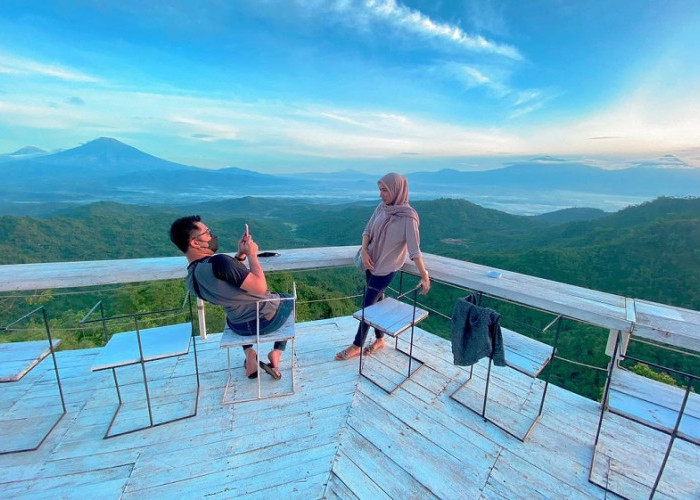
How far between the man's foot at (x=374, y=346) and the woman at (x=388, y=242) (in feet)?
0.38

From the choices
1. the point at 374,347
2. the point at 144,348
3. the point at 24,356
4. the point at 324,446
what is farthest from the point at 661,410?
the point at 24,356

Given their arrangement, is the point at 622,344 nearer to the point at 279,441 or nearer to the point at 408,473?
the point at 408,473

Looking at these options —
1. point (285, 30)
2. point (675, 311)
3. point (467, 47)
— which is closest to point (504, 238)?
point (467, 47)

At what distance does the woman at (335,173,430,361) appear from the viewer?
99.7 inches

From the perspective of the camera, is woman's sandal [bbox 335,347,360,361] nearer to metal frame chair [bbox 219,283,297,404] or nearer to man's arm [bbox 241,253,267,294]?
metal frame chair [bbox 219,283,297,404]

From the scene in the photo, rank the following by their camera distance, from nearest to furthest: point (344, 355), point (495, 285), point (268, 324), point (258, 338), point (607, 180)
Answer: point (258, 338) → point (268, 324) → point (495, 285) → point (344, 355) → point (607, 180)

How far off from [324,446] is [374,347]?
1.21 metres

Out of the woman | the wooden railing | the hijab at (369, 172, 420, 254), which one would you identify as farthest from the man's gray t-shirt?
the hijab at (369, 172, 420, 254)

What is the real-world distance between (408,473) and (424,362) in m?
1.19

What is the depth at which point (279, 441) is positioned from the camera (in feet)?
6.66

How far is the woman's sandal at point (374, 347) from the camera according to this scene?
3062 mm

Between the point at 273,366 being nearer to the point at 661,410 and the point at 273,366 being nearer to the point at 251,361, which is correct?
the point at 251,361

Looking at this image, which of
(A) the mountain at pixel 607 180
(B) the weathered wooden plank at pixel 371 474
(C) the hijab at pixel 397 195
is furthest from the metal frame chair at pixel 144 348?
(A) the mountain at pixel 607 180

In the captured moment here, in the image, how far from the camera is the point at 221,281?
2010mm
